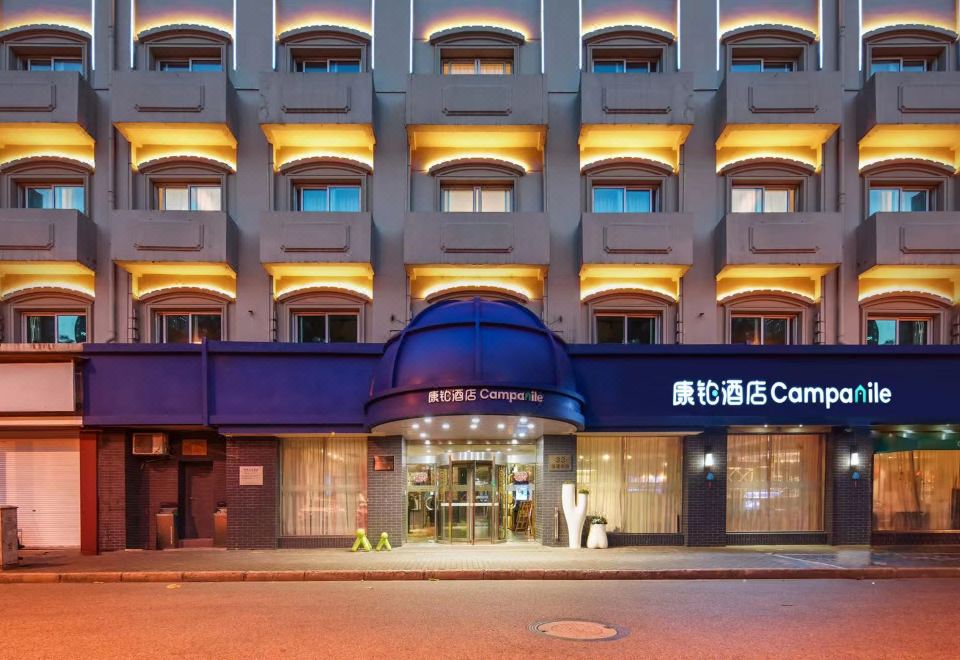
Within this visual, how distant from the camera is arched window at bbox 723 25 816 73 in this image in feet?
58.2

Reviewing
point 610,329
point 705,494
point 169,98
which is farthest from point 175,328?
point 705,494

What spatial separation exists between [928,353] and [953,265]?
235cm

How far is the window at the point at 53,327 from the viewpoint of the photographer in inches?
675

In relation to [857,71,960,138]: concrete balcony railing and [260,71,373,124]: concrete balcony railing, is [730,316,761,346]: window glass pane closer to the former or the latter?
[857,71,960,138]: concrete balcony railing

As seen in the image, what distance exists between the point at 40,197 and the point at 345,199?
8.34 metres

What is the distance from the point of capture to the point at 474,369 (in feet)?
44.6

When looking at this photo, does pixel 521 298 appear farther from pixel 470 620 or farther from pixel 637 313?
pixel 470 620

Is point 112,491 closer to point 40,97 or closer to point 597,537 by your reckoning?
point 40,97

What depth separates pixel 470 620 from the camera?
9.61 meters

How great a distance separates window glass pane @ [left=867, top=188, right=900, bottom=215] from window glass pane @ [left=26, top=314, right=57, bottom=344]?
22.5 metres

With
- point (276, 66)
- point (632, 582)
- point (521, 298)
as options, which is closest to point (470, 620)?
point (632, 582)

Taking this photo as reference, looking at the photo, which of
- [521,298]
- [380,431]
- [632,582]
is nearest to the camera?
[632,582]

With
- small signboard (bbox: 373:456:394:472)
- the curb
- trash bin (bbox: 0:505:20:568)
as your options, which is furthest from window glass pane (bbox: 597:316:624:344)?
trash bin (bbox: 0:505:20:568)

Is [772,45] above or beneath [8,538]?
above
